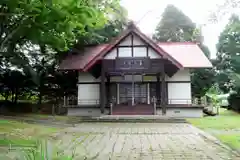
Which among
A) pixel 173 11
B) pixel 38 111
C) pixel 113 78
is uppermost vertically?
pixel 173 11

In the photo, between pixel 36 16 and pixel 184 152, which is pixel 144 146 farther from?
pixel 36 16

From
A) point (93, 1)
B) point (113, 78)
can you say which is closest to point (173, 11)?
point (113, 78)

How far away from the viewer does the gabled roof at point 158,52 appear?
1830cm

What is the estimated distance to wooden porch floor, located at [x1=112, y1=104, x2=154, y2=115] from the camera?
1911cm

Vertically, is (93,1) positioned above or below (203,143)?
above

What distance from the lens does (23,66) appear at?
20094 millimetres

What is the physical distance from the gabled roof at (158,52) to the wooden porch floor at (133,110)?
11.5 feet

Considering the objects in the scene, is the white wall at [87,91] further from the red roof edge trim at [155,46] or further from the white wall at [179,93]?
the white wall at [179,93]

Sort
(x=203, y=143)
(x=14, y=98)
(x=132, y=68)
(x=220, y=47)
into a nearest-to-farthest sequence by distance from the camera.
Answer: (x=203, y=143) → (x=132, y=68) → (x=14, y=98) → (x=220, y=47)

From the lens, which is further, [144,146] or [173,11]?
[173,11]

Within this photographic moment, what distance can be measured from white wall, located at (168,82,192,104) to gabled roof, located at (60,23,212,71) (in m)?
1.62

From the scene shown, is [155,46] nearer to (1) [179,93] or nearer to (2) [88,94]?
(1) [179,93]

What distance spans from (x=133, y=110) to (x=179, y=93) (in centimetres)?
369

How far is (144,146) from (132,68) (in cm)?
1142
